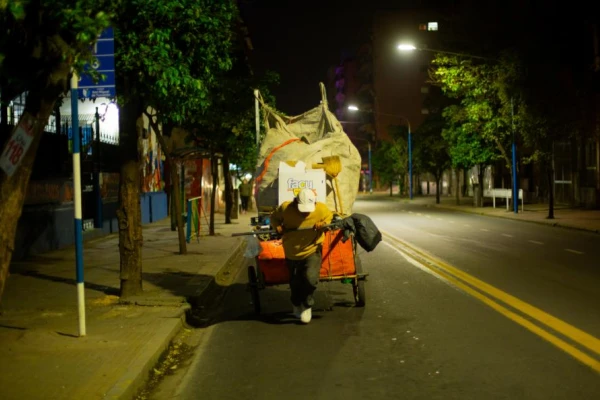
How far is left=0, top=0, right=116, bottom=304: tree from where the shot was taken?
5.70m

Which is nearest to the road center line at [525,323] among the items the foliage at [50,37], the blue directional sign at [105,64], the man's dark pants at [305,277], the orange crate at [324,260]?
the orange crate at [324,260]

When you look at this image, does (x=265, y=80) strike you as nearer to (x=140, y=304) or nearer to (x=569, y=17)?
(x=140, y=304)

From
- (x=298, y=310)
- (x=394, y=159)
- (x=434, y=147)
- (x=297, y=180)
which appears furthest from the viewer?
(x=394, y=159)

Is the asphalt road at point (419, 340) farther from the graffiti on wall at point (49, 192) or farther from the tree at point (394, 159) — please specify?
the tree at point (394, 159)

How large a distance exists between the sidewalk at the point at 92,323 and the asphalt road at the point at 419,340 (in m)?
0.54

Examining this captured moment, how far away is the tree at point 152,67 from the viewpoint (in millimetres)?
10320

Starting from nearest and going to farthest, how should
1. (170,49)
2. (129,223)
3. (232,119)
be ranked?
1. (170,49)
2. (129,223)
3. (232,119)

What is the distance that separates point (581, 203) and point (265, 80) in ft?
67.2

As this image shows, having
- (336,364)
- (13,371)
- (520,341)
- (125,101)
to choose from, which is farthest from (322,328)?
(125,101)

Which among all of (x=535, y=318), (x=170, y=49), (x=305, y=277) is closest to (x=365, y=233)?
(x=305, y=277)

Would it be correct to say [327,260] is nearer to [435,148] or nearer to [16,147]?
[16,147]

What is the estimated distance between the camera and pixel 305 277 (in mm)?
8734

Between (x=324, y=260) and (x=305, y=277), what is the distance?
0.71 metres

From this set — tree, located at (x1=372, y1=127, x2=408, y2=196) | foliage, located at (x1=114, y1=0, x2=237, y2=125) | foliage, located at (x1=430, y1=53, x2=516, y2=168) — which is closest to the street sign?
foliage, located at (x1=114, y1=0, x2=237, y2=125)
